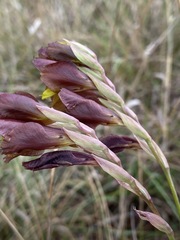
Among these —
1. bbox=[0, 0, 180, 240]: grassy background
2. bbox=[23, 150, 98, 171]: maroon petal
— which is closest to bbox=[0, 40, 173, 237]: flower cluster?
bbox=[23, 150, 98, 171]: maroon petal

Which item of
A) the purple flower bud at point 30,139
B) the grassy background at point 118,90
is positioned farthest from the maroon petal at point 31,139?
the grassy background at point 118,90

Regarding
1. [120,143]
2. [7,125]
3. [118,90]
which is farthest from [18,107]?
[118,90]

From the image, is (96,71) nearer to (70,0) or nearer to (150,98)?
(150,98)

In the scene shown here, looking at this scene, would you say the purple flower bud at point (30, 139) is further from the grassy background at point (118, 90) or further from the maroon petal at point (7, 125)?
the grassy background at point (118, 90)

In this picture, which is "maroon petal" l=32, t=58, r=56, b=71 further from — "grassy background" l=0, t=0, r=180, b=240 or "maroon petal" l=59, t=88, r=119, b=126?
"grassy background" l=0, t=0, r=180, b=240

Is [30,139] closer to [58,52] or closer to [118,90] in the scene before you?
[58,52]

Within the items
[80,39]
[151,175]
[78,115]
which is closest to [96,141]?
[78,115]
